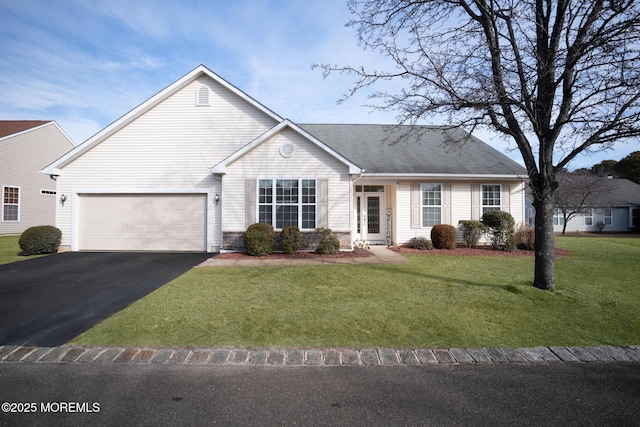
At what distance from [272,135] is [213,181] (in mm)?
3209

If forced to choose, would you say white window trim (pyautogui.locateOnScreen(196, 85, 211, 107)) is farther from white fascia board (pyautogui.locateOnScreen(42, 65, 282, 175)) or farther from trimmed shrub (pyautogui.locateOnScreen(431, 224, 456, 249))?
trimmed shrub (pyautogui.locateOnScreen(431, 224, 456, 249))

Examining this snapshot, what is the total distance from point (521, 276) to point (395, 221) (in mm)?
5973

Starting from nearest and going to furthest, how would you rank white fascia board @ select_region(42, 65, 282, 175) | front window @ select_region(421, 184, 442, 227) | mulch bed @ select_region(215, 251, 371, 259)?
mulch bed @ select_region(215, 251, 371, 259) < white fascia board @ select_region(42, 65, 282, 175) < front window @ select_region(421, 184, 442, 227)

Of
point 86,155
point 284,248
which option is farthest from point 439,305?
point 86,155

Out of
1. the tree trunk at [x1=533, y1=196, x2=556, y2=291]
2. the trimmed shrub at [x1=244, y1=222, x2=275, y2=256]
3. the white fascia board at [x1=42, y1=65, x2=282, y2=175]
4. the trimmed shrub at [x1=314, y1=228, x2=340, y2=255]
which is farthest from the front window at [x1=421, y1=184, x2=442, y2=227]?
the white fascia board at [x1=42, y1=65, x2=282, y2=175]

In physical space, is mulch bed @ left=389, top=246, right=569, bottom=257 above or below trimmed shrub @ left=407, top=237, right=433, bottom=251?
below

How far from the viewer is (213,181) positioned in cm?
1253

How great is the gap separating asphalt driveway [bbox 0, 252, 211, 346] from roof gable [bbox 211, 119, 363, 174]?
3.47 meters

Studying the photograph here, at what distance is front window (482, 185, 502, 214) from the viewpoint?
44.6 ft

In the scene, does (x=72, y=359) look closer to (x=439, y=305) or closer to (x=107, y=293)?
(x=107, y=293)

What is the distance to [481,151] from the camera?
1546cm

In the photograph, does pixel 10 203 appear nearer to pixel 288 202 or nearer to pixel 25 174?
pixel 25 174

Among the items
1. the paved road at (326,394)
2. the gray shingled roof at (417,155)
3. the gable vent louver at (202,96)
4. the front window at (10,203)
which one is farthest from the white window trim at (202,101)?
the front window at (10,203)

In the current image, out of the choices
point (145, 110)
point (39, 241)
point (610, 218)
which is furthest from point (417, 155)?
point (610, 218)
